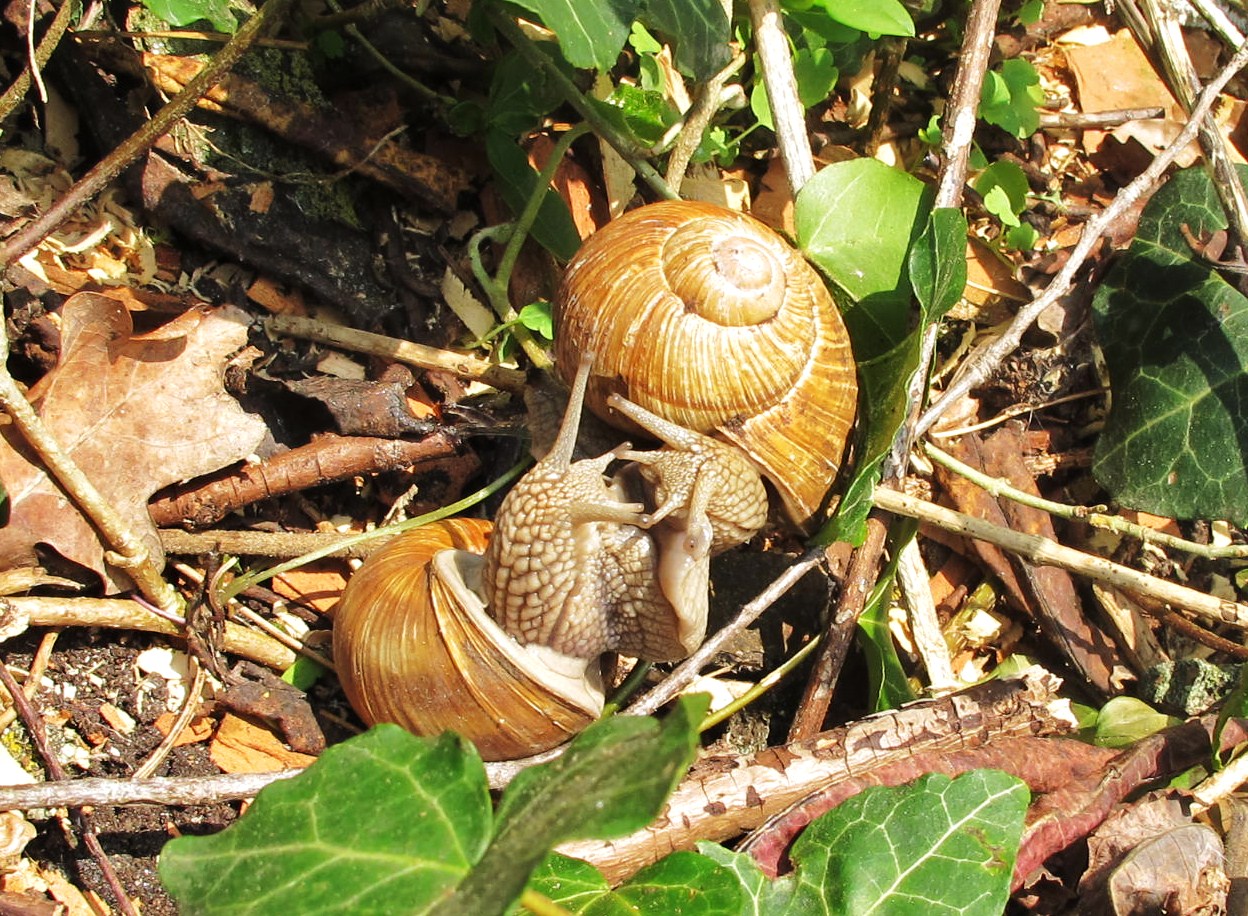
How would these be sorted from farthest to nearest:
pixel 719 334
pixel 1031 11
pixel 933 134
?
1. pixel 1031 11
2. pixel 933 134
3. pixel 719 334

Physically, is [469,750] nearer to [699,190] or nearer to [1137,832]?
[1137,832]

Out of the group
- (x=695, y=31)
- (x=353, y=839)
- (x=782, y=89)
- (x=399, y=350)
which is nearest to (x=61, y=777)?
(x=353, y=839)

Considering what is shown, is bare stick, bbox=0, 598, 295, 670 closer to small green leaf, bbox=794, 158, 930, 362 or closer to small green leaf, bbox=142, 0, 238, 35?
small green leaf, bbox=142, 0, 238, 35

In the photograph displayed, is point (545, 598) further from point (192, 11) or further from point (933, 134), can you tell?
point (933, 134)

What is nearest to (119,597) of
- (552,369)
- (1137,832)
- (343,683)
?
(343,683)

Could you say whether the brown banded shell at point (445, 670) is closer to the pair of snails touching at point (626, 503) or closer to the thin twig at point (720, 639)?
the pair of snails touching at point (626, 503)

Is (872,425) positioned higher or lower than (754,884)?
higher
